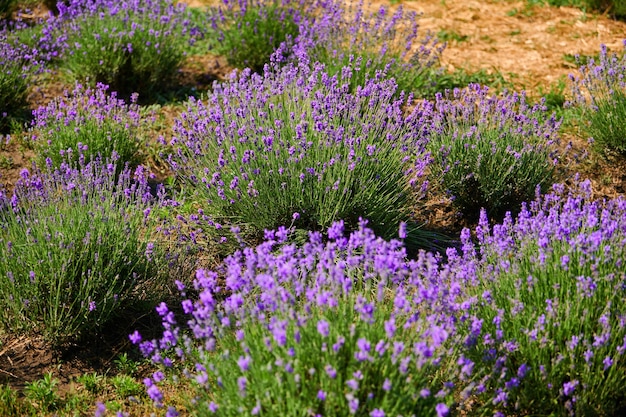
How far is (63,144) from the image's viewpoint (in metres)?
4.66

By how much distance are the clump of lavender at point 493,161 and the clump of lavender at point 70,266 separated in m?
1.86

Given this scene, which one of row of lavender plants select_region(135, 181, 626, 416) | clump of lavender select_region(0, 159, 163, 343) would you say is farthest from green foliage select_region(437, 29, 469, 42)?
clump of lavender select_region(0, 159, 163, 343)

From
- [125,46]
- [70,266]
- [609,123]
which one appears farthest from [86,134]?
[609,123]

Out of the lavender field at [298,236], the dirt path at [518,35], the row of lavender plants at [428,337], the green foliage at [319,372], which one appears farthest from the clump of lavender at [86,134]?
the dirt path at [518,35]

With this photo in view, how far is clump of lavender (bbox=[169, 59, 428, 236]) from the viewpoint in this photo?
12.6 feet

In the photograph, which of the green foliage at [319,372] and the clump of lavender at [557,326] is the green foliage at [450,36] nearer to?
the clump of lavender at [557,326]

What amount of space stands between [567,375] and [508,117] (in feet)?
6.88

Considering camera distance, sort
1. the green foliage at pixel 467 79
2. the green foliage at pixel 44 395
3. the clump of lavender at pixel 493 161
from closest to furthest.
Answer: the green foliage at pixel 44 395, the clump of lavender at pixel 493 161, the green foliage at pixel 467 79

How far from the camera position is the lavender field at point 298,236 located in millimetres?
2637

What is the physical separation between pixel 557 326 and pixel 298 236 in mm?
1472

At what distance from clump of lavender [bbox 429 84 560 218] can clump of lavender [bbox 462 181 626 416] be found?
3.88ft

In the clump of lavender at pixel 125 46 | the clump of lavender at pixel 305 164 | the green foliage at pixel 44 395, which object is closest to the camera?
the green foliage at pixel 44 395

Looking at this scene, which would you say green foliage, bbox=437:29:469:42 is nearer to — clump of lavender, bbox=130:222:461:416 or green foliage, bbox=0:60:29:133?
green foliage, bbox=0:60:29:133

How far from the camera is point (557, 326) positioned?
2877 mm
